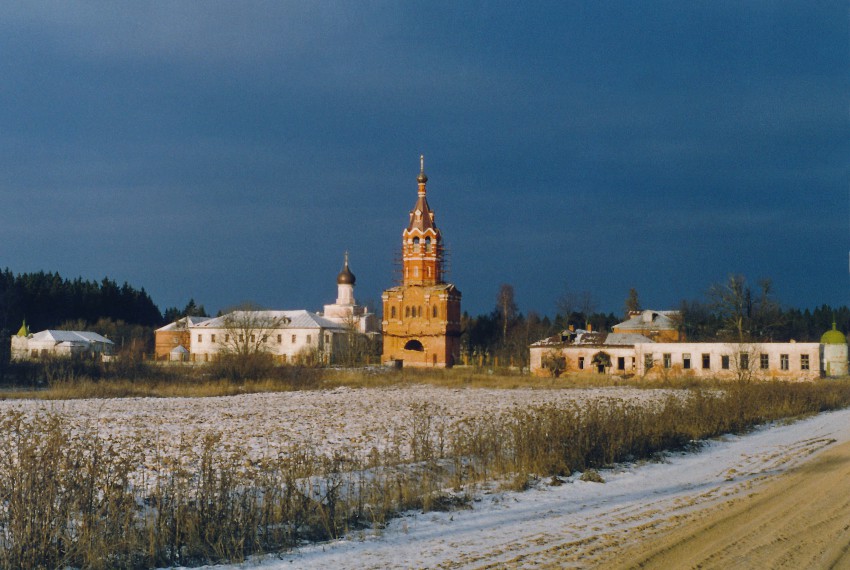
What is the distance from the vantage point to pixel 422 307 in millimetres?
77812

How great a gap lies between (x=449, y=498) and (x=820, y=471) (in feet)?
21.8

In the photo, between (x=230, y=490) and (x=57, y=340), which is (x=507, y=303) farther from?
(x=230, y=490)

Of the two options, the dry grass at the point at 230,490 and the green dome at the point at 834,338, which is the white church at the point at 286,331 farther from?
the dry grass at the point at 230,490

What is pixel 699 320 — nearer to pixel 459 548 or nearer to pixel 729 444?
pixel 729 444

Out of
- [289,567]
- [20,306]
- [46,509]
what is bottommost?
[289,567]

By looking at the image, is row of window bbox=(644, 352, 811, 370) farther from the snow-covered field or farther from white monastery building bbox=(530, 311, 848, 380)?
the snow-covered field

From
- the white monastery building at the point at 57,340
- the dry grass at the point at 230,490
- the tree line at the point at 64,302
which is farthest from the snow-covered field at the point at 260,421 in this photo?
the tree line at the point at 64,302

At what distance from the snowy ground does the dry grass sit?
0.42 metres

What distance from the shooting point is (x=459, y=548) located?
8398mm

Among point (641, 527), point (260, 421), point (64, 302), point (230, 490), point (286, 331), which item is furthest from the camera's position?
point (64, 302)

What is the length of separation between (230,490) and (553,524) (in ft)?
12.2

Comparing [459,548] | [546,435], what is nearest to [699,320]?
[546,435]

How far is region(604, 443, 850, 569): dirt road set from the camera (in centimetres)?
766

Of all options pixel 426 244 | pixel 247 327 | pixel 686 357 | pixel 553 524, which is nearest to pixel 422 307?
pixel 426 244
